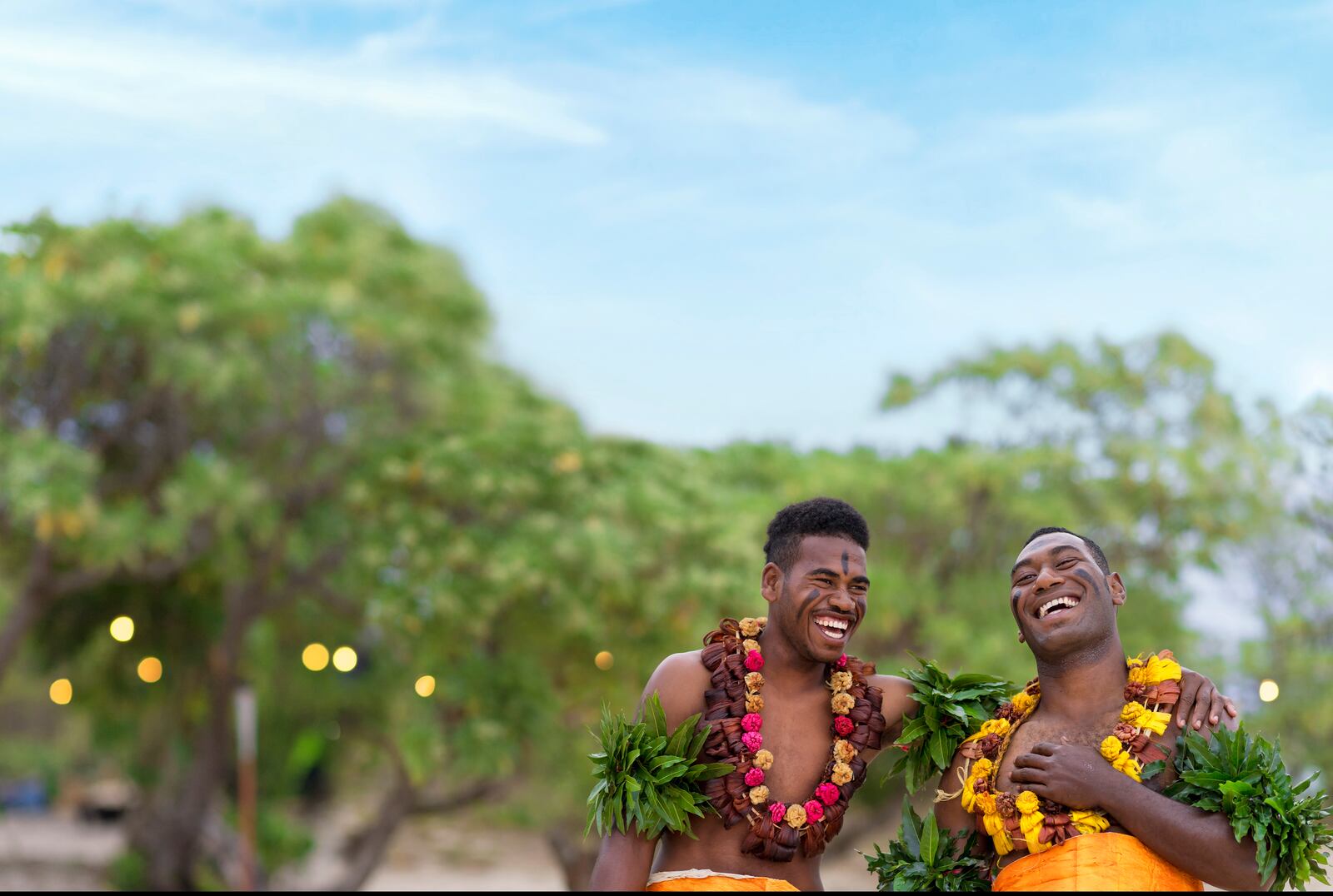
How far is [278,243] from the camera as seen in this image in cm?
1255

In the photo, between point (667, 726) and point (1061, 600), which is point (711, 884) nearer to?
point (667, 726)

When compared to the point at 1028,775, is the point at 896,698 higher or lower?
higher

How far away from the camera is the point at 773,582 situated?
12.0 feet

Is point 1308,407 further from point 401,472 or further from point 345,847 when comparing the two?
point 345,847

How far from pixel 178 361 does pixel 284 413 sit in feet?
4.60

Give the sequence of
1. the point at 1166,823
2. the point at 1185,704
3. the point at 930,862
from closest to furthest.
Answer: the point at 1166,823, the point at 1185,704, the point at 930,862

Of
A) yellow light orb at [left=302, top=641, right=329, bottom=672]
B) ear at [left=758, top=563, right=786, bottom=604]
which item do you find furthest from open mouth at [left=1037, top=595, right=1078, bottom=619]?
yellow light orb at [left=302, top=641, right=329, bottom=672]

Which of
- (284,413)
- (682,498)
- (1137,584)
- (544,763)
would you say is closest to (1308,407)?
(1137,584)

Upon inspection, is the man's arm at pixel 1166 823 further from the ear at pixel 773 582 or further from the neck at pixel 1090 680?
the ear at pixel 773 582

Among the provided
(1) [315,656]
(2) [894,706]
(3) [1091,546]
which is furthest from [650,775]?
(1) [315,656]

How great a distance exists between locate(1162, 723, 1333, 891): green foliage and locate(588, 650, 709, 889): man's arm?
120 centimetres

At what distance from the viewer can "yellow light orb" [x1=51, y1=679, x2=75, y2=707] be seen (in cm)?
1534

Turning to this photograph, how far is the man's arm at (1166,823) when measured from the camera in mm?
3078

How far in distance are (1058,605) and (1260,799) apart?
0.63 m
